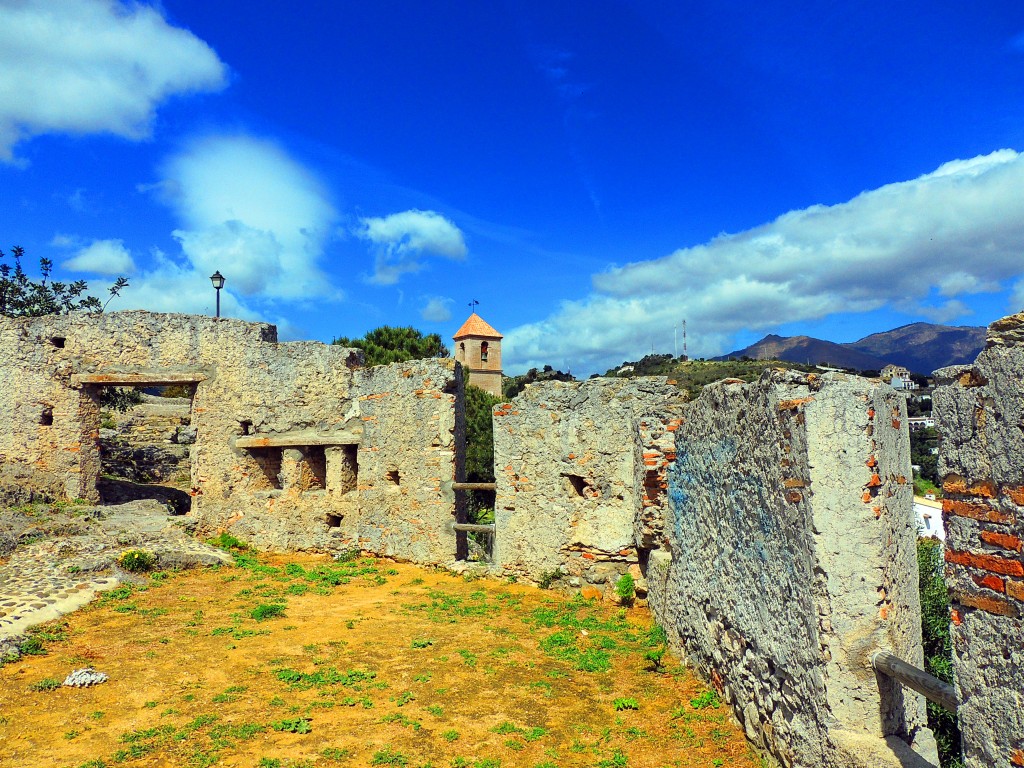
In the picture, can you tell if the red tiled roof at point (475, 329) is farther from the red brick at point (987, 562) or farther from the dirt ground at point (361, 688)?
the red brick at point (987, 562)

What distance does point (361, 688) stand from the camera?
6.27 m

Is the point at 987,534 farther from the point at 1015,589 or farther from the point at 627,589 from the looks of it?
the point at 627,589

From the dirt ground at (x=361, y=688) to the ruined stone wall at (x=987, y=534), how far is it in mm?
2433

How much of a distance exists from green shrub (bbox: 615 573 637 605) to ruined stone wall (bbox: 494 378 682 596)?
29 centimetres

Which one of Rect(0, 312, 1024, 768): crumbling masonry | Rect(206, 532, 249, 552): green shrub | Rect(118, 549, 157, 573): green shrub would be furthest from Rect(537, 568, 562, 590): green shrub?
Rect(118, 549, 157, 573): green shrub

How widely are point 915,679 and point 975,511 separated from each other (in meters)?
1.18

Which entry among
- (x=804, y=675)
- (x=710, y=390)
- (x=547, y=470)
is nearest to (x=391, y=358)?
(x=547, y=470)

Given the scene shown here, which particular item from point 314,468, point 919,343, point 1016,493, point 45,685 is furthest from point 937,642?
point 919,343

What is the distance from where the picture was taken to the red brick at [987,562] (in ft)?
8.04

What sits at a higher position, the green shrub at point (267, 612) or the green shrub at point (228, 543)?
the green shrub at point (228, 543)

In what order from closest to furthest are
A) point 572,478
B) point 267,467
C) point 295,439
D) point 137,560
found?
point 572,478, point 137,560, point 295,439, point 267,467

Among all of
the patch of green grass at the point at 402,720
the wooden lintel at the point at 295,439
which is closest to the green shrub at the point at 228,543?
A: the wooden lintel at the point at 295,439

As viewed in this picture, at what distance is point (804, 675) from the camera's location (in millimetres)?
3953

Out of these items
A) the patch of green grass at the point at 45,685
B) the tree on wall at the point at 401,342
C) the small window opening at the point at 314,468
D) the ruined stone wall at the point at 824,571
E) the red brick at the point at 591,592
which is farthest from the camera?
the tree on wall at the point at 401,342
